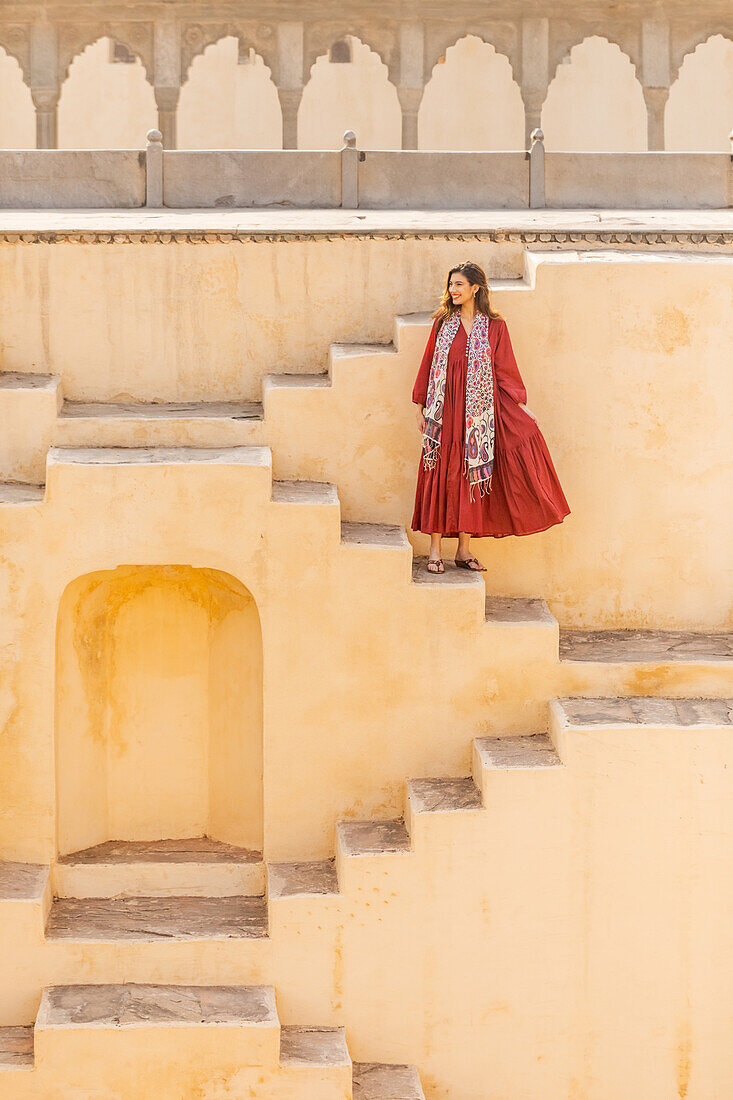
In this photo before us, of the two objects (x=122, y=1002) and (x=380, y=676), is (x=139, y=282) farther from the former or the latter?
(x=122, y=1002)

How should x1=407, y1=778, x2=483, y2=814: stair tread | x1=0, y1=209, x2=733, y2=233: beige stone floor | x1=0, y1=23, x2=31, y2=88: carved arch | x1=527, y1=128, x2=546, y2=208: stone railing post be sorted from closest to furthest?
x1=407, y1=778, x2=483, y2=814: stair tread, x1=0, y1=209, x2=733, y2=233: beige stone floor, x1=527, y1=128, x2=546, y2=208: stone railing post, x1=0, y1=23, x2=31, y2=88: carved arch

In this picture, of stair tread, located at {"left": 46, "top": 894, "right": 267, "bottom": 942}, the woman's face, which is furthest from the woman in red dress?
stair tread, located at {"left": 46, "top": 894, "right": 267, "bottom": 942}

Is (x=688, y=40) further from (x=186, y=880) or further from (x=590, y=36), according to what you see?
(x=186, y=880)

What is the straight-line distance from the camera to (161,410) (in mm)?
8672

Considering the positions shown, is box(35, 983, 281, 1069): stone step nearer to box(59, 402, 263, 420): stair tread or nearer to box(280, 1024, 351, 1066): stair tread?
box(280, 1024, 351, 1066): stair tread

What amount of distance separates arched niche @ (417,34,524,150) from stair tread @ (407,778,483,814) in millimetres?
8532

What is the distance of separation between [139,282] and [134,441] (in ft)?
3.22

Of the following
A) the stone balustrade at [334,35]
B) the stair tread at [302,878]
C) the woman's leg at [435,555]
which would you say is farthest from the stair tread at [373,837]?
the stone balustrade at [334,35]

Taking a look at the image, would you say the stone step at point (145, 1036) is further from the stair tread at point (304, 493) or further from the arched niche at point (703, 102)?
the arched niche at point (703, 102)

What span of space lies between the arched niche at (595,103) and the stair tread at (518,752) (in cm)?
838

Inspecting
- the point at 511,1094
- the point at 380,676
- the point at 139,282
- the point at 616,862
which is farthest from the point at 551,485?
the point at 511,1094

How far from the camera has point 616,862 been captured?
25.9 feet

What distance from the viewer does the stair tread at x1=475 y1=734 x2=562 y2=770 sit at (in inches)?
308

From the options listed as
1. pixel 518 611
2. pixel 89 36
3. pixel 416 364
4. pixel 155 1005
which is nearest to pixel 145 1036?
pixel 155 1005
